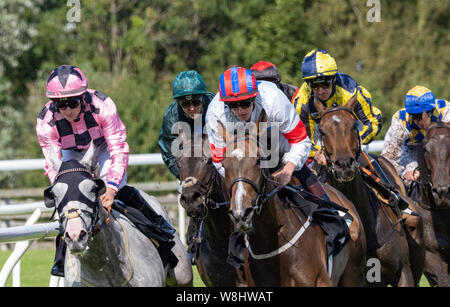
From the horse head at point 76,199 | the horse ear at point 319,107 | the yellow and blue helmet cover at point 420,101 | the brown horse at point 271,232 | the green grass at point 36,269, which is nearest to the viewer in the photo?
the horse head at point 76,199

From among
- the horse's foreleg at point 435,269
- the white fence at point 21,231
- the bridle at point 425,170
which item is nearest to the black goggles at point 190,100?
the white fence at point 21,231

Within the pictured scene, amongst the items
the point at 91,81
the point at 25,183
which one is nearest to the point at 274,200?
the point at 25,183

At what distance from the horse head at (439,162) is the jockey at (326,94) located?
1.65ft

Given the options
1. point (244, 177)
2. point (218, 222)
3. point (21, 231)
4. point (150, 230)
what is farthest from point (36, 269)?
point (244, 177)

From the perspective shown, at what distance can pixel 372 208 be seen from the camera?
720 centimetres

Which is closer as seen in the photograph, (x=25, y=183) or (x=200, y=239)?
(x=200, y=239)

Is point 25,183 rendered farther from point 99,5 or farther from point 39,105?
point 99,5

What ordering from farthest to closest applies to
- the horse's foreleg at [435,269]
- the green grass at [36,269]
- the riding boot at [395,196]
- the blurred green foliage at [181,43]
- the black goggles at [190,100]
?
1. the blurred green foliage at [181,43]
2. the green grass at [36,269]
3. the horse's foreleg at [435,269]
4. the riding boot at [395,196]
5. the black goggles at [190,100]

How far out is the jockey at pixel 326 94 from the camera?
7121 mm

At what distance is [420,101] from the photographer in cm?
797

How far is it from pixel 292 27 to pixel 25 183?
8.58 m

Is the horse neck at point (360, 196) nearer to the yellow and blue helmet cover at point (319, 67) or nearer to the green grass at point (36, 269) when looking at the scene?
the yellow and blue helmet cover at point (319, 67)

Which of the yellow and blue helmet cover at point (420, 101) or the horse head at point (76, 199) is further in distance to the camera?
the yellow and blue helmet cover at point (420, 101)

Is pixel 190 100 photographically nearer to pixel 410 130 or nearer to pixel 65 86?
pixel 65 86
